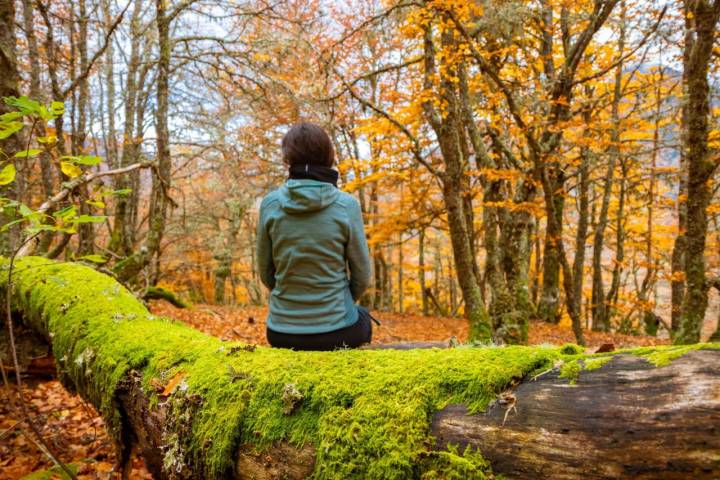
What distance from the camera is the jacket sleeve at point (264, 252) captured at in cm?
244

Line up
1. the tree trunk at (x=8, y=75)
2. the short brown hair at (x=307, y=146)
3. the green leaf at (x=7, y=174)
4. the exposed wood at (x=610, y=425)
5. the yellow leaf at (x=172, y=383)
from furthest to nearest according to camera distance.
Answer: the tree trunk at (x=8, y=75) → the short brown hair at (x=307, y=146) → the green leaf at (x=7, y=174) → the yellow leaf at (x=172, y=383) → the exposed wood at (x=610, y=425)

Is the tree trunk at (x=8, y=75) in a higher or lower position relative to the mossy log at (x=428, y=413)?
higher

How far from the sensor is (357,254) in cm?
250

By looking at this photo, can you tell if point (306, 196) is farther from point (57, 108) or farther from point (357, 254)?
point (57, 108)

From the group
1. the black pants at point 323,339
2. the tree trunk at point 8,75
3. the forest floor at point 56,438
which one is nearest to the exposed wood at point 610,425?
the forest floor at point 56,438

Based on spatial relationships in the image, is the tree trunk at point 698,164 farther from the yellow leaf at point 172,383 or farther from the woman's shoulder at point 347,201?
the yellow leaf at point 172,383

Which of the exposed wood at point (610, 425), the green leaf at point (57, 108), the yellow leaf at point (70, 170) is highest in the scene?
the green leaf at point (57, 108)

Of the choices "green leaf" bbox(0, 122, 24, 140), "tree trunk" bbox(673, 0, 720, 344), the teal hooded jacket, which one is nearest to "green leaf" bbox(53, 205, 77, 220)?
"green leaf" bbox(0, 122, 24, 140)

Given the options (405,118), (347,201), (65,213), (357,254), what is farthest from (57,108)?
(405,118)

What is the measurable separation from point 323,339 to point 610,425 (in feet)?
5.42

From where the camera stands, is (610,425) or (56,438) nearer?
(610,425)

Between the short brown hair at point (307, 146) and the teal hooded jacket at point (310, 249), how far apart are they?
169 mm

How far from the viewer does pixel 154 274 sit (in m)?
10.3

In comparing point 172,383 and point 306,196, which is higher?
point 306,196
